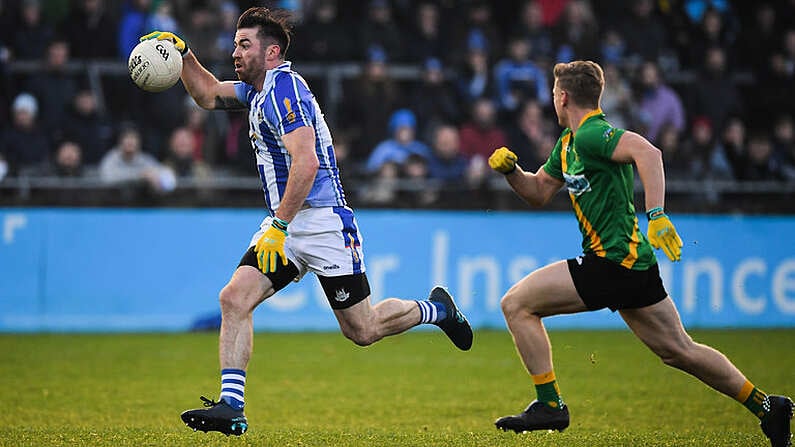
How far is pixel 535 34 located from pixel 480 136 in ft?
7.83

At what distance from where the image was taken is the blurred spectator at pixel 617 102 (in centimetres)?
1702

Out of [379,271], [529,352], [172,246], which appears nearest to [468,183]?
[379,271]

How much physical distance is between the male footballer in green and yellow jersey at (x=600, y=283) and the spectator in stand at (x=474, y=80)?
9642 millimetres

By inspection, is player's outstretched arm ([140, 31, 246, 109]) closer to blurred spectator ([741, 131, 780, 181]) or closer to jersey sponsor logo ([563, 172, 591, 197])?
jersey sponsor logo ([563, 172, 591, 197])

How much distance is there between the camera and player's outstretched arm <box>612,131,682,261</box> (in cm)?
662

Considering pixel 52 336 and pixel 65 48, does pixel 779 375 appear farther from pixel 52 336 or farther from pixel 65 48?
pixel 65 48

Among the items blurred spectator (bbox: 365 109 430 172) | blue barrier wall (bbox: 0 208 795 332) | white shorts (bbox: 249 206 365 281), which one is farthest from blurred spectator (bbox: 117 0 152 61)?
white shorts (bbox: 249 206 365 281)

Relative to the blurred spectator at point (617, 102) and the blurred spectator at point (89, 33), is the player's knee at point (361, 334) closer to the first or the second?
the blurred spectator at point (89, 33)

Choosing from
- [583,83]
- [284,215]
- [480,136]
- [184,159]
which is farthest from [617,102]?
[284,215]

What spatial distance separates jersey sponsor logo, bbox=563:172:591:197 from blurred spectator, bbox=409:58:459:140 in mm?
9372

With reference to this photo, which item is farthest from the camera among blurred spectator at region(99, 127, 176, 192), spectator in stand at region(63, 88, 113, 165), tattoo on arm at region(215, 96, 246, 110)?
spectator in stand at region(63, 88, 113, 165)

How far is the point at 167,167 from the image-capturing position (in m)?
15.1

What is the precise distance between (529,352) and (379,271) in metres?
7.79

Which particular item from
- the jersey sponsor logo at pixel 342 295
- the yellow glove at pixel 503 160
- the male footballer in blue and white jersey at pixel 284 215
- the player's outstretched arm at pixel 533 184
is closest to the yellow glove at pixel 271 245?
the male footballer in blue and white jersey at pixel 284 215
